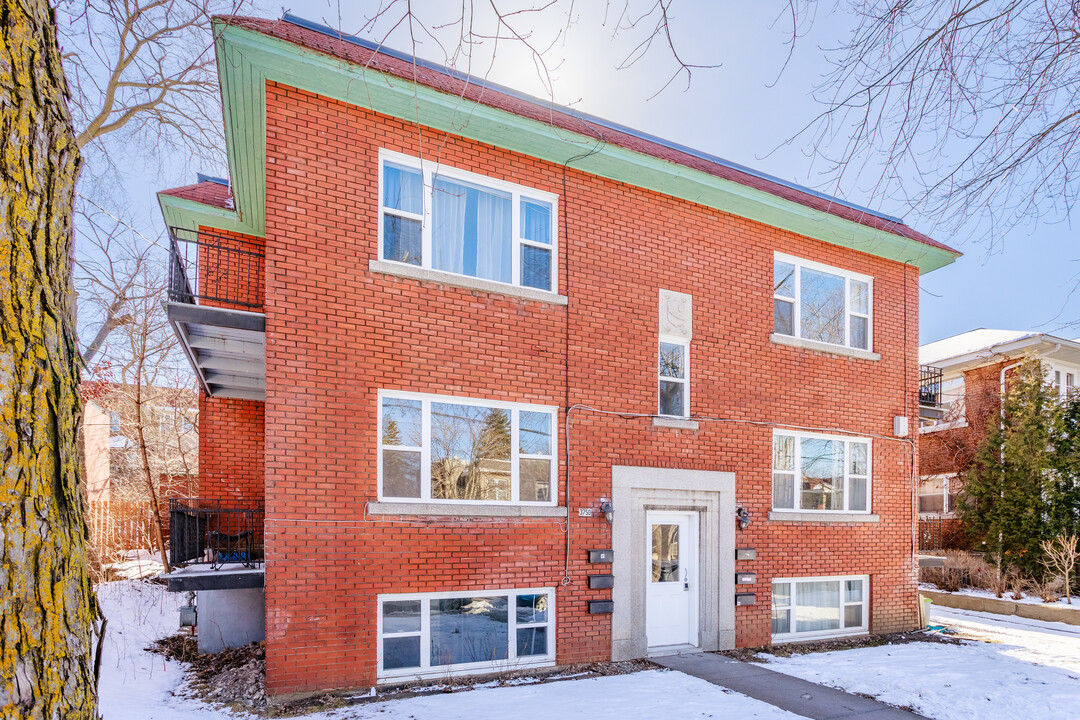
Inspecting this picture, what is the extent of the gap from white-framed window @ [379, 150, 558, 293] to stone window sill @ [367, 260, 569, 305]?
8.1 inches

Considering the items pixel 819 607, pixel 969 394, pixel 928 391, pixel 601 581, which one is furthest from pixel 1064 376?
pixel 601 581

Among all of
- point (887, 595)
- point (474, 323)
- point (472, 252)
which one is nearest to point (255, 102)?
point (472, 252)

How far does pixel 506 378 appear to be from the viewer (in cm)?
920

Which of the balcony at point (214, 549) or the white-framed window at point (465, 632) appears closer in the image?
the balcony at point (214, 549)

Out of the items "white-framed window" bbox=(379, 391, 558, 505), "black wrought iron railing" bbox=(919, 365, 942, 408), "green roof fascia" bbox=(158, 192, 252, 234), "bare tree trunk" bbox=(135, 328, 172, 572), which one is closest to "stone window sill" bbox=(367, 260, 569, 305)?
"white-framed window" bbox=(379, 391, 558, 505)

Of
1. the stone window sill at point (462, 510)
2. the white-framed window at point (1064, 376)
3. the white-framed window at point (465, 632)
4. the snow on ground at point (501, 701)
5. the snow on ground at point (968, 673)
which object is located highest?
the white-framed window at point (1064, 376)

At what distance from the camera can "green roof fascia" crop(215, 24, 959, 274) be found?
7582 millimetres

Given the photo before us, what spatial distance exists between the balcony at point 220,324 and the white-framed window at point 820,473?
8696mm

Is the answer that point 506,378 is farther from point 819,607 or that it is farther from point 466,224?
point 819,607

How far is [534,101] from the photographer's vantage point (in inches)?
404

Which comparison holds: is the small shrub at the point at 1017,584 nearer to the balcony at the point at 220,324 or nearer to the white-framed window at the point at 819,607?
the white-framed window at the point at 819,607

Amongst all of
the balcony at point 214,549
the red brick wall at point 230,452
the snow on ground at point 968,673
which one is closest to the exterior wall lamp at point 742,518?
the snow on ground at point 968,673

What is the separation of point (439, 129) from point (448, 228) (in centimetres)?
132

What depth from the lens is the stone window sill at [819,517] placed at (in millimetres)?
11227
